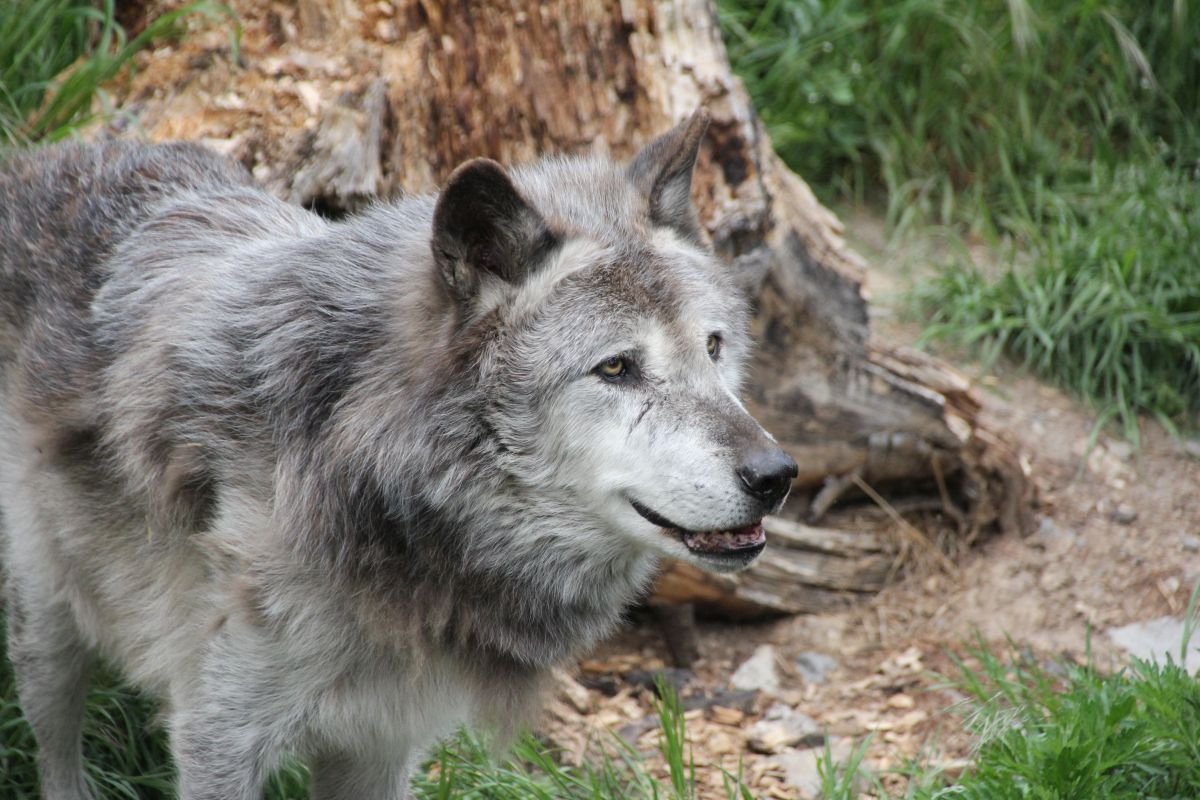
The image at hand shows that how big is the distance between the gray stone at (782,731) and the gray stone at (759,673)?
0.15 m

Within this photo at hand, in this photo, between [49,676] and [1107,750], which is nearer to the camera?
[1107,750]

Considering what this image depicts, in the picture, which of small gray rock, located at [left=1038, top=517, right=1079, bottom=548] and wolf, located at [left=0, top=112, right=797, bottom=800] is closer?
wolf, located at [left=0, top=112, right=797, bottom=800]

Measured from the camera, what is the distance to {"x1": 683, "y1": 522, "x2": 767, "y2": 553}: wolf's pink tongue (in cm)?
316

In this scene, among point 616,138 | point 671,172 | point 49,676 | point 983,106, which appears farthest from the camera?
point 983,106

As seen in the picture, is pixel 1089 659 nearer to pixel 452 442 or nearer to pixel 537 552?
pixel 537 552

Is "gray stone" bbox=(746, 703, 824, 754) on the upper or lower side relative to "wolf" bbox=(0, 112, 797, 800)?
lower

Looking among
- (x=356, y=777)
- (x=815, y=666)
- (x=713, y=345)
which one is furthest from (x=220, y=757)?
(x=815, y=666)

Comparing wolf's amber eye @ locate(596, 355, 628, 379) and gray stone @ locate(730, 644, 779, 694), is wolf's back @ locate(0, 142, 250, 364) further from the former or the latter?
gray stone @ locate(730, 644, 779, 694)

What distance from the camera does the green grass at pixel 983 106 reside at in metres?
7.56

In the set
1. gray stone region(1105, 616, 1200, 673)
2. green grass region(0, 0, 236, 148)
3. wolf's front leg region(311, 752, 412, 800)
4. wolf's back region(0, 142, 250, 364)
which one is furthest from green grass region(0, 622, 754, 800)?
gray stone region(1105, 616, 1200, 673)

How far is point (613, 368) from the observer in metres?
3.16

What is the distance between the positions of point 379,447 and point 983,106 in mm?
5892

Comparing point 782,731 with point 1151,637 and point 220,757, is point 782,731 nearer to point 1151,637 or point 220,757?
point 1151,637

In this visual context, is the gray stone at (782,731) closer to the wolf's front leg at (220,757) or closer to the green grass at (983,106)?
the wolf's front leg at (220,757)
